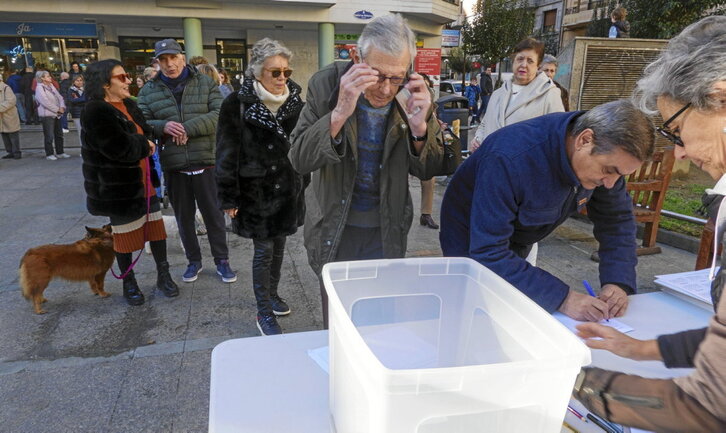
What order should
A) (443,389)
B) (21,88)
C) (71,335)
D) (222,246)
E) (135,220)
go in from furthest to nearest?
(21,88) < (222,246) < (135,220) < (71,335) < (443,389)

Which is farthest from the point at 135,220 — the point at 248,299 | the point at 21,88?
the point at 21,88

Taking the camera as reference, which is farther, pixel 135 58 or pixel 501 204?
pixel 135 58

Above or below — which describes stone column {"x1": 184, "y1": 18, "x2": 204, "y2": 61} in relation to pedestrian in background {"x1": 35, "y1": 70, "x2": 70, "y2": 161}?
above

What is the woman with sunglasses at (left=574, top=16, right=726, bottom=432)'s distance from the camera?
32.6 inches

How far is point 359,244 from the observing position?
7.17 ft

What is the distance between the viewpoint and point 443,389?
708 millimetres

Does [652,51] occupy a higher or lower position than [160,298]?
higher

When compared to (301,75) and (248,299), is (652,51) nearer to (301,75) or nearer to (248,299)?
(248,299)

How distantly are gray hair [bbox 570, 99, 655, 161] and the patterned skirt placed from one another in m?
3.01

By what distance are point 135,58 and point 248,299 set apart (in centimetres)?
1854

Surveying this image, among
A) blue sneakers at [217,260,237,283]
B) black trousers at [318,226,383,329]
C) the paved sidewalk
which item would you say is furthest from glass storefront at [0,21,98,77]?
black trousers at [318,226,383,329]

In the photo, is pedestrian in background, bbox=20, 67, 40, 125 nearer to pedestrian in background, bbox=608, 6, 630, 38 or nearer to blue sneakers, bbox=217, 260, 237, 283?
blue sneakers, bbox=217, 260, 237, 283

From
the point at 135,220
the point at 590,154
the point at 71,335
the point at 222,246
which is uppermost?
the point at 590,154

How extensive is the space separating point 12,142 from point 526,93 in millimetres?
10220
